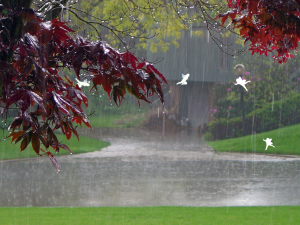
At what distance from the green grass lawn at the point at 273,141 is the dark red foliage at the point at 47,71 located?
11.7m

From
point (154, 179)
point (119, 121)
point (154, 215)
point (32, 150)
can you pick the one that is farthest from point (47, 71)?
point (119, 121)

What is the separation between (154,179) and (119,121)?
581 inches

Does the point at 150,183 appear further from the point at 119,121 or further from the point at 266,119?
the point at 119,121

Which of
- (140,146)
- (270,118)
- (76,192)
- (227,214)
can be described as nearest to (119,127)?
(140,146)

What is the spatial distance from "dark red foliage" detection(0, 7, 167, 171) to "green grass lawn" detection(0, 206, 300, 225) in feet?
12.0

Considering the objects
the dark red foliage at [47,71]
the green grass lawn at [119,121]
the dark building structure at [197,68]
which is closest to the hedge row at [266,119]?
the dark building structure at [197,68]

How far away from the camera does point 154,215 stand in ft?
18.6

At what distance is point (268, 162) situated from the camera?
11062 mm

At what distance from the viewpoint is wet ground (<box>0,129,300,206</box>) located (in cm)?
693

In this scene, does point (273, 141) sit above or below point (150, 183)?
above

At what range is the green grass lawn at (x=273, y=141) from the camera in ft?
42.6

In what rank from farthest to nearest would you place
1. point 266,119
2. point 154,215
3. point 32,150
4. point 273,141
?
point 266,119
point 273,141
point 32,150
point 154,215

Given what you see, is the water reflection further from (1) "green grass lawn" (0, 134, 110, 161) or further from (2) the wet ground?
(1) "green grass lawn" (0, 134, 110, 161)

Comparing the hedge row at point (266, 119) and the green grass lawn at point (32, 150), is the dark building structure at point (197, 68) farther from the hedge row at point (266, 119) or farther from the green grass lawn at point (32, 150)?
the green grass lawn at point (32, 150)
